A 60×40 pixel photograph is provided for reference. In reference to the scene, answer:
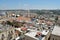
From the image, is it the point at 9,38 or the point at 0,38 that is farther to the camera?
the point at 9,38

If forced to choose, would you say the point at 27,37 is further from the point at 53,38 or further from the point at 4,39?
the point at 4,39

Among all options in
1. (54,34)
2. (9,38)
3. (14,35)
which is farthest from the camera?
(14,35)

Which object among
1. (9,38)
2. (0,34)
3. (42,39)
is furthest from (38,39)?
(0,34)

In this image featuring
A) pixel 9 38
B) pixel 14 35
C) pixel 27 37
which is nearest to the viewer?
pixel 27 37

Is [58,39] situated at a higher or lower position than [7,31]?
higher

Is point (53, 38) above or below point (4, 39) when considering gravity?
above

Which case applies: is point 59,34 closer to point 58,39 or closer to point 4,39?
point 58,39

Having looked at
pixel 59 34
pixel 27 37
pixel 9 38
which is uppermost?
pixel 59 34

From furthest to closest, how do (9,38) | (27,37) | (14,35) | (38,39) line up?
(14,35) < (9,38) < (27,37) < (38,39)

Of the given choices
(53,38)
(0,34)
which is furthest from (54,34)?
(0,34)
